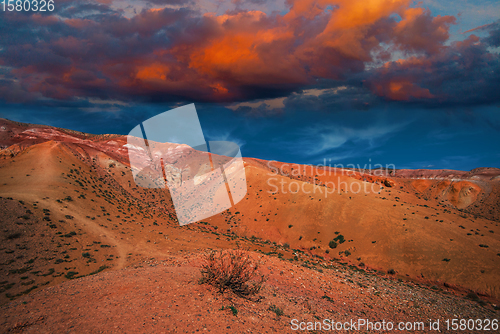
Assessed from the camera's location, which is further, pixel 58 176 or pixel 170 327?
pixel 58 176

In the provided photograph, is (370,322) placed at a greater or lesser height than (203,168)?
lesser

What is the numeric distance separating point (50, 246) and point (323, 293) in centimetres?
1927

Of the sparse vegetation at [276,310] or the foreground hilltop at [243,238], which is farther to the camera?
the foreground hilltop at [243,238]


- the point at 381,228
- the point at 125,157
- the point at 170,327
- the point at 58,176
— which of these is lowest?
the point at 381,228

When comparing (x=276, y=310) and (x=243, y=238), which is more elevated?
(x=276, y=310)

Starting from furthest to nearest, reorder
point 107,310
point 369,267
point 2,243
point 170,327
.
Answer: point 369,267 → point 2,243 → point 107,310 → point 170,327

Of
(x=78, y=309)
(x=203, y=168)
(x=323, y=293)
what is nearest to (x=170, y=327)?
(x=78, y=309)

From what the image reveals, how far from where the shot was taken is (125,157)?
205 feet

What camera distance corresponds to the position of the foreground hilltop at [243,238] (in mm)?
13359

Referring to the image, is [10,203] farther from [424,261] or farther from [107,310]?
[424,261]

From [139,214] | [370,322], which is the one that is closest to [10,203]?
[139,214]

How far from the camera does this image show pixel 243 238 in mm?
30344

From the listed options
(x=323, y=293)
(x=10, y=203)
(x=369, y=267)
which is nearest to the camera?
(x=323, y=293)

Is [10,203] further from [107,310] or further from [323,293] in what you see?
[323,293]
